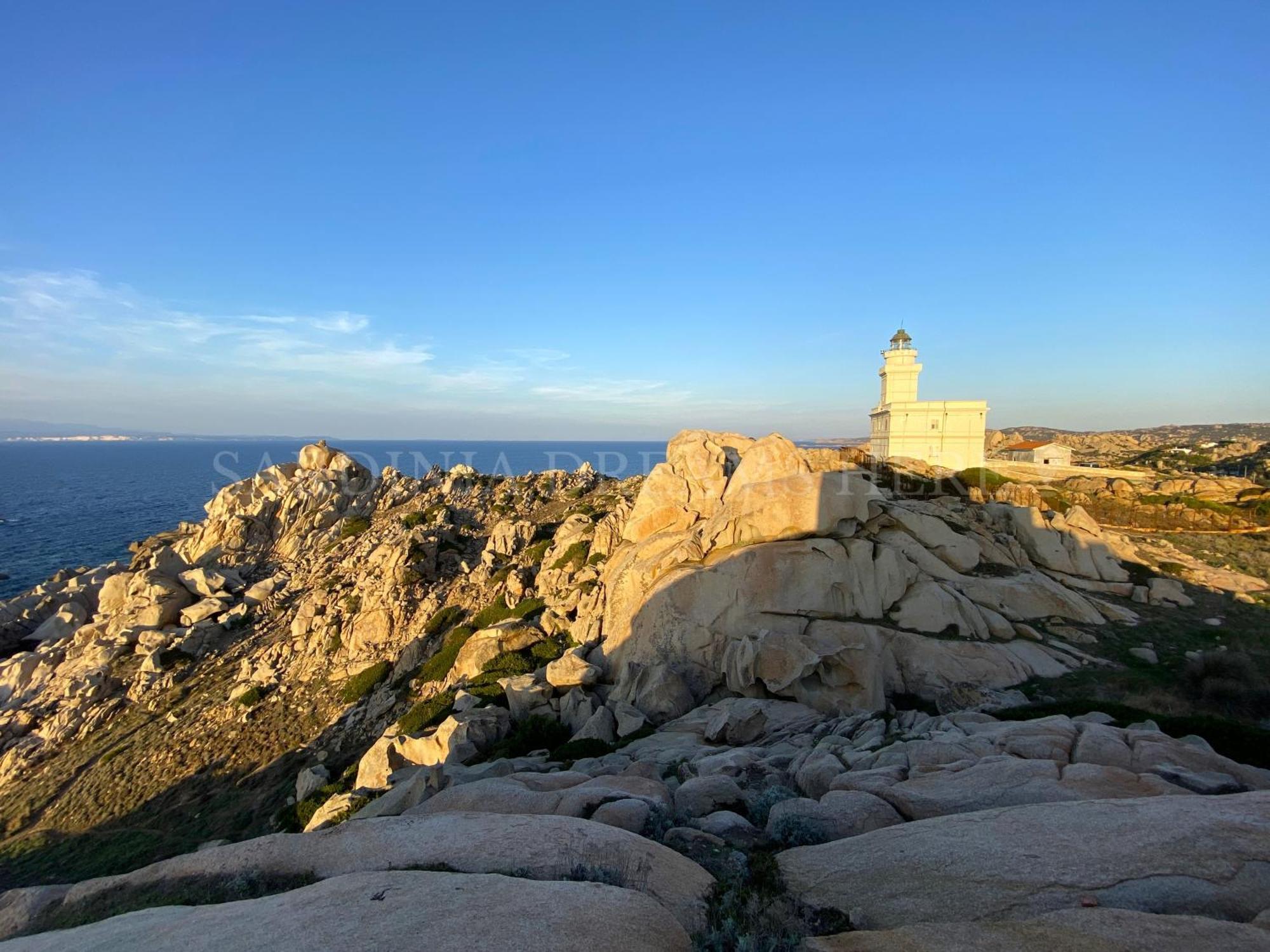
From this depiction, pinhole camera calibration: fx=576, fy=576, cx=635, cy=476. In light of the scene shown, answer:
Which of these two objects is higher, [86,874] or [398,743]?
[398,743]

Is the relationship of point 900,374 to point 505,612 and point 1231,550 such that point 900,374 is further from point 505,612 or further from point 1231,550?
point 505,612

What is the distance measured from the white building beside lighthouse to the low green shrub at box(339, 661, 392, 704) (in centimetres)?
4125

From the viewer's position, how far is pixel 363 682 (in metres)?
27.2

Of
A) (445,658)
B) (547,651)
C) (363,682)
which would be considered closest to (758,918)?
(547,651)

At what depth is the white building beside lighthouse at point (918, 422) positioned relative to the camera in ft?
168

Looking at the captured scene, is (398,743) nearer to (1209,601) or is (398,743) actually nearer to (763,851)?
(763,851)

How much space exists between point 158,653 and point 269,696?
843 centimetres

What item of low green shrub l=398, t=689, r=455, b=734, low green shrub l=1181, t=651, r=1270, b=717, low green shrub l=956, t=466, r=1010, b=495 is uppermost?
low green shrub l=956, t=466, r=1010, b=495

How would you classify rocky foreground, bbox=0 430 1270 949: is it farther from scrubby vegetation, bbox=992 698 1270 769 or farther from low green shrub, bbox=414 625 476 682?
scrubby vegetation, bbox=992 698 1270 769

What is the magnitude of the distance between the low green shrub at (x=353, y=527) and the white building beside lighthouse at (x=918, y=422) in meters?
43.4

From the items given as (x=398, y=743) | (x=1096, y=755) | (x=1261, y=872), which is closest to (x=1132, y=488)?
(x=1096, y=755)

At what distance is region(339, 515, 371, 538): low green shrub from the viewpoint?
45.0m

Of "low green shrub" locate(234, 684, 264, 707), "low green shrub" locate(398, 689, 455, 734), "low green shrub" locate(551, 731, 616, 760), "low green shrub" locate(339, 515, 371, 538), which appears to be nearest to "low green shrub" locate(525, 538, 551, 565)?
"low green shrub" locate(398, 689, 455, 734)

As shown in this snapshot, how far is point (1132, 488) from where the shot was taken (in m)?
45.3
